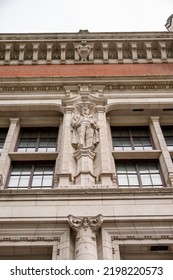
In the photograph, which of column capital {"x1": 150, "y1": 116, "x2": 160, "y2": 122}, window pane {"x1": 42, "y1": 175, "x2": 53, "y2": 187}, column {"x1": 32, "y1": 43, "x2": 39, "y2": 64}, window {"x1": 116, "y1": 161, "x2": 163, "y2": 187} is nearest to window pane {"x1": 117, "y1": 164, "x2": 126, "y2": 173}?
window {"x1": 116, "y1": 161, "x2": 163, "y2": 187}

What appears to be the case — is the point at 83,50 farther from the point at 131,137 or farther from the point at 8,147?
the point at 8,147

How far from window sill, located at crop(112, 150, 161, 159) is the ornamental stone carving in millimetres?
7372

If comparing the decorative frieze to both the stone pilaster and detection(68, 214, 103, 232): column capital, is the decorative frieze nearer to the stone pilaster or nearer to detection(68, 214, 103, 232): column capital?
the stone pilaster

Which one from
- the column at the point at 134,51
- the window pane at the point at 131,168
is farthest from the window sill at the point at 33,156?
the column at the point at 134,51

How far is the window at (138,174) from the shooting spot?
1076cm

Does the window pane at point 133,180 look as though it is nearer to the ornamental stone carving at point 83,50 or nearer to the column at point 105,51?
the column at point 105,51

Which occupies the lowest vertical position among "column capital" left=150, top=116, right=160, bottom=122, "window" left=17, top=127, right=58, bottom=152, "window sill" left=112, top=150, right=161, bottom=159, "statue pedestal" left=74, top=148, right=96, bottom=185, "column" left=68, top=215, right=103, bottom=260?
"column" left=68, top=215, right=103, bottom=260

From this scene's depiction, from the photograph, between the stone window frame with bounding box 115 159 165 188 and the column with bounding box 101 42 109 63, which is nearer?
the stone window frame with bounding box 115 159 165 188

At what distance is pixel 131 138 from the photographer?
13.2 meters

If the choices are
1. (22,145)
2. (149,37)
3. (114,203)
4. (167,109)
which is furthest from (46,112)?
(149,37)

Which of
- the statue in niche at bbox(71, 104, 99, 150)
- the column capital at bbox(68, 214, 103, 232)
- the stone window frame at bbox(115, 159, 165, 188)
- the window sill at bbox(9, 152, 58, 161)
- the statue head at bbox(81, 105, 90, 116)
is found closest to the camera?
the column capital at bbox(68, 214, 103, 232)

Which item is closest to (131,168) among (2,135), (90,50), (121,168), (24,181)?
(121,168)

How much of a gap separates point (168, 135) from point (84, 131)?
366cm

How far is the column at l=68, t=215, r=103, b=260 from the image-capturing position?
7168 mm
